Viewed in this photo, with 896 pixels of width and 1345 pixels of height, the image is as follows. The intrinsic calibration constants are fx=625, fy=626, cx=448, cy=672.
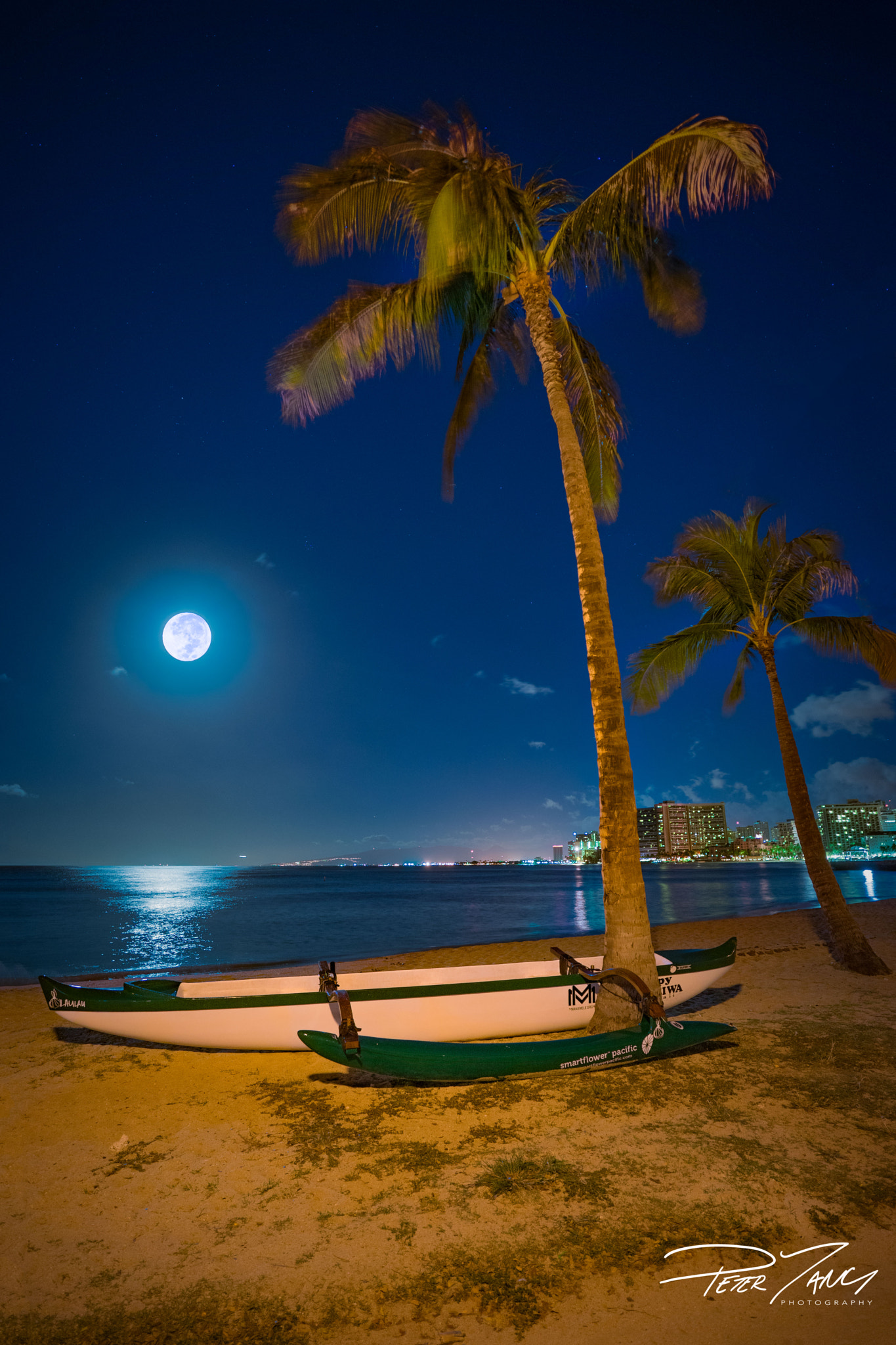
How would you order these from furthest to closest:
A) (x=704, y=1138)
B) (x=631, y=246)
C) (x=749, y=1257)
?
(x=631, y=246), (x=704, y=1138), (x=749, y=1257)

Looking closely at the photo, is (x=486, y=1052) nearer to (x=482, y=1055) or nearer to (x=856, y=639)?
(x=482, y=1055)

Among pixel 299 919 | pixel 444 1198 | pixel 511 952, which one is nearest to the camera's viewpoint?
pixel 444 1198

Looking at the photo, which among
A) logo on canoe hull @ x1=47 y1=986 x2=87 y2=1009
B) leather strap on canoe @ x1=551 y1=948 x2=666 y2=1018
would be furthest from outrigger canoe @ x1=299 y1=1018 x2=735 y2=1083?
logo on canoe hull @ x1=47 y1=986 x2=87 y2=1009

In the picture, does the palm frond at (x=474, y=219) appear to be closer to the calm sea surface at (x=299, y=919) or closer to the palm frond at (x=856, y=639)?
the palm frond at (x=856, y=639)

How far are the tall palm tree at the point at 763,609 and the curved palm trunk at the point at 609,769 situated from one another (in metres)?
4.52

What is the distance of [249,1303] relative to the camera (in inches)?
96.3

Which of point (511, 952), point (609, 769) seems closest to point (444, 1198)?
point (609, 769)

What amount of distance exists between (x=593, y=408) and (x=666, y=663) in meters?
4.16

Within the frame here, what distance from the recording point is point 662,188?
5703 mm

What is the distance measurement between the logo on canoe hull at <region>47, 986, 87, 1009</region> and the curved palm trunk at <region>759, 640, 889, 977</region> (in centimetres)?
798

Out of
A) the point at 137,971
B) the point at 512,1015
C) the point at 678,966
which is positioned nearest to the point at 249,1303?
the point at 512,1015

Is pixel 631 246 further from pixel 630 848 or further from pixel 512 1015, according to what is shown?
pixel 512 1015

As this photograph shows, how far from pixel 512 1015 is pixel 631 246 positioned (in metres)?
7.80

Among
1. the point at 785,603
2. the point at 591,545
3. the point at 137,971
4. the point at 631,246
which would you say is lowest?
the point at 137,971
